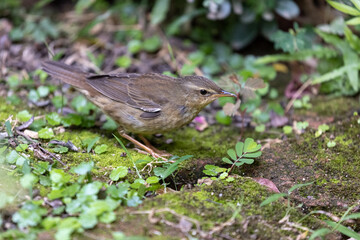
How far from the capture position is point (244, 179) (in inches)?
168

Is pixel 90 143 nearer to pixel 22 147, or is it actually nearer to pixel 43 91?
pixel 22 147

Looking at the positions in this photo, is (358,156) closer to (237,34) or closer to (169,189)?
(169,189)

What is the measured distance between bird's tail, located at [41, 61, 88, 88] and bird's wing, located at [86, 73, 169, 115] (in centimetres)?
12

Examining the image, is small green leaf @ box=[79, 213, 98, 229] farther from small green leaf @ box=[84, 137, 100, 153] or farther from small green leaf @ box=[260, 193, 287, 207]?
small green leaf @ box=[260, 193, 287, 207]

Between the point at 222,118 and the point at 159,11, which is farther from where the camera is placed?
the point at 159,11

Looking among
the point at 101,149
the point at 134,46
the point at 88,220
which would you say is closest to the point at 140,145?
the point at 101,149

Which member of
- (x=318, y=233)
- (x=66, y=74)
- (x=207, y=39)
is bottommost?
(x=318, y=233)

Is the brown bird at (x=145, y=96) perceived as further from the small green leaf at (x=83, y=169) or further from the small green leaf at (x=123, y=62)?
the small green leaf at (x=123, y=62)

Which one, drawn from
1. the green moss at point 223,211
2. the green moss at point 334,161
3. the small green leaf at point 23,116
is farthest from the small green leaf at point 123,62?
the green moss at point 223,211

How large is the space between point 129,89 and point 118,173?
1.52m

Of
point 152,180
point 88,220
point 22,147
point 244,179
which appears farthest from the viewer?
point 22,147

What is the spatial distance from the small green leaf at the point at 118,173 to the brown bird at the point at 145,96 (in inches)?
30.7

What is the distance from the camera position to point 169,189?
430 cm

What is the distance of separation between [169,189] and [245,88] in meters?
1.74
